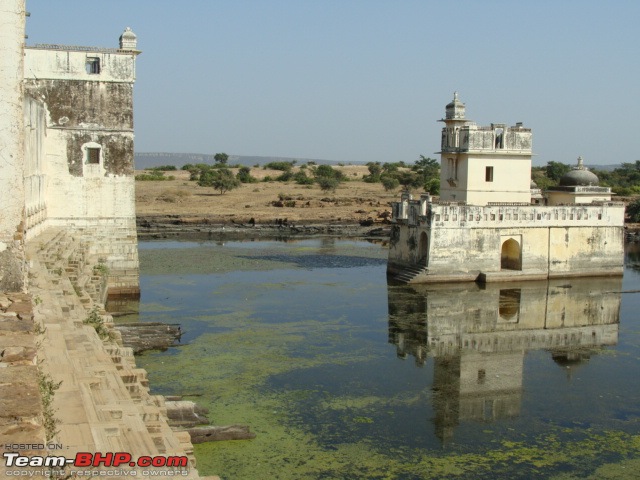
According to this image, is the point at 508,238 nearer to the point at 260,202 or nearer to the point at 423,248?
the point at 423,248

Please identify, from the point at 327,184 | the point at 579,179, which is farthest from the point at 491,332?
the point at 327,184

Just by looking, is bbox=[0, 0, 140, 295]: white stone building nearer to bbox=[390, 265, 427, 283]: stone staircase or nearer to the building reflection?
the building reflection

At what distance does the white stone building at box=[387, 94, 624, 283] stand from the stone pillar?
59.2 ft

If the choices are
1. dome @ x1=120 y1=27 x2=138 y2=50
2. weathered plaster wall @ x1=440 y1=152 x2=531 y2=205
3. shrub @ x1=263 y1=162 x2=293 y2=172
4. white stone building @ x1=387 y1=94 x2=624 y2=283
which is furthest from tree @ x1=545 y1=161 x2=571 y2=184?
dome @ x1=120 y1=27 x2=138 y2=50

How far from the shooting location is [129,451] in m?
6.21

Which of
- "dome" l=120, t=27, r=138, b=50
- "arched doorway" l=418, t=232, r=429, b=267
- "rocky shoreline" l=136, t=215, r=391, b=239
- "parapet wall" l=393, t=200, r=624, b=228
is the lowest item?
"rocky shoreline" l=136, t=215, r=391, b=239

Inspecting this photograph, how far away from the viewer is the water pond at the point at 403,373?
11.3m

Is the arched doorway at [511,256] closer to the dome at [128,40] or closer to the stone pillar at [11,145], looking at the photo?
the dome at [128,40]

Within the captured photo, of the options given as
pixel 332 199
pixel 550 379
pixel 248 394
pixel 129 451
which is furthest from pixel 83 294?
pixel 332 199

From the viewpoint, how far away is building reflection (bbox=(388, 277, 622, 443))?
14.5 meters

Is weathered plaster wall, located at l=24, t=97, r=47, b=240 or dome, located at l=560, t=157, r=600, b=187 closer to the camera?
weathered plaster wall, located at l=24, t=97, r=47, b=240

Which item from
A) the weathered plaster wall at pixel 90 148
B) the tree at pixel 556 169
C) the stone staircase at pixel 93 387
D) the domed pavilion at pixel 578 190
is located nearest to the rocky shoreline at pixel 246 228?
the domed pavilion at pixel 578 190

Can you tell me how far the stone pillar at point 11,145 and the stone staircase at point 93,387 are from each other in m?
0.85

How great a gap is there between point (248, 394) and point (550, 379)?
6111 mm
